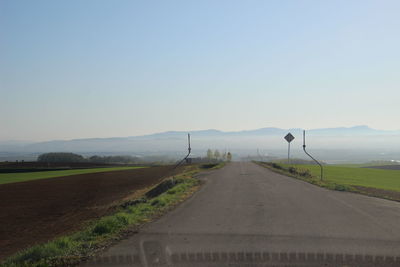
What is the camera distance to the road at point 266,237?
638 cm

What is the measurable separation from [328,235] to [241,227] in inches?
80.5

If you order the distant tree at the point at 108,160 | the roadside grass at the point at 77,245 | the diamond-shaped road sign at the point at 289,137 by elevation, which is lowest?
the distant tree at the point at 108,160

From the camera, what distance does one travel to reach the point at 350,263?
618 centimetres

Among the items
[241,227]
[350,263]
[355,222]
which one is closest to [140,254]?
[241,227]

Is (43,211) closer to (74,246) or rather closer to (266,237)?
(74,246)

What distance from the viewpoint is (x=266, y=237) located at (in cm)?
789

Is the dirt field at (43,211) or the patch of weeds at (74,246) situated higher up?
the patch of weeds at (74,246)

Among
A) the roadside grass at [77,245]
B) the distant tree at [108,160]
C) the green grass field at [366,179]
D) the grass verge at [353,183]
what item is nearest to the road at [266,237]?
the roadside grass at [77,245]

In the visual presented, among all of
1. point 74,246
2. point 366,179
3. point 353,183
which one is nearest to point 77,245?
point 74,246

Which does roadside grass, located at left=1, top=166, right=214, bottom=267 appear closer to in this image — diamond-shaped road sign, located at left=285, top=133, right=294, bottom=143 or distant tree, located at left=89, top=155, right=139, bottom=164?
diamond-shaped road sign, located at left=285, top=133, right=294, bottom=143

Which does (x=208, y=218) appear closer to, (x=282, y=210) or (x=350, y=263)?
(x=282, y=210)

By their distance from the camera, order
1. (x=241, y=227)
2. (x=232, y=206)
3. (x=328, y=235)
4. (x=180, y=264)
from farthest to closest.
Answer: (x=232, y=206) < (x=241, y=227) < (x=328, y=235) < (x=180, y=264)

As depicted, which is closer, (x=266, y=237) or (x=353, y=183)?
(x=266, y=237)

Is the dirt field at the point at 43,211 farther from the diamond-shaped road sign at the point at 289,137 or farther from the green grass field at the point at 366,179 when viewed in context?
the green grass field at the point at 366,179
